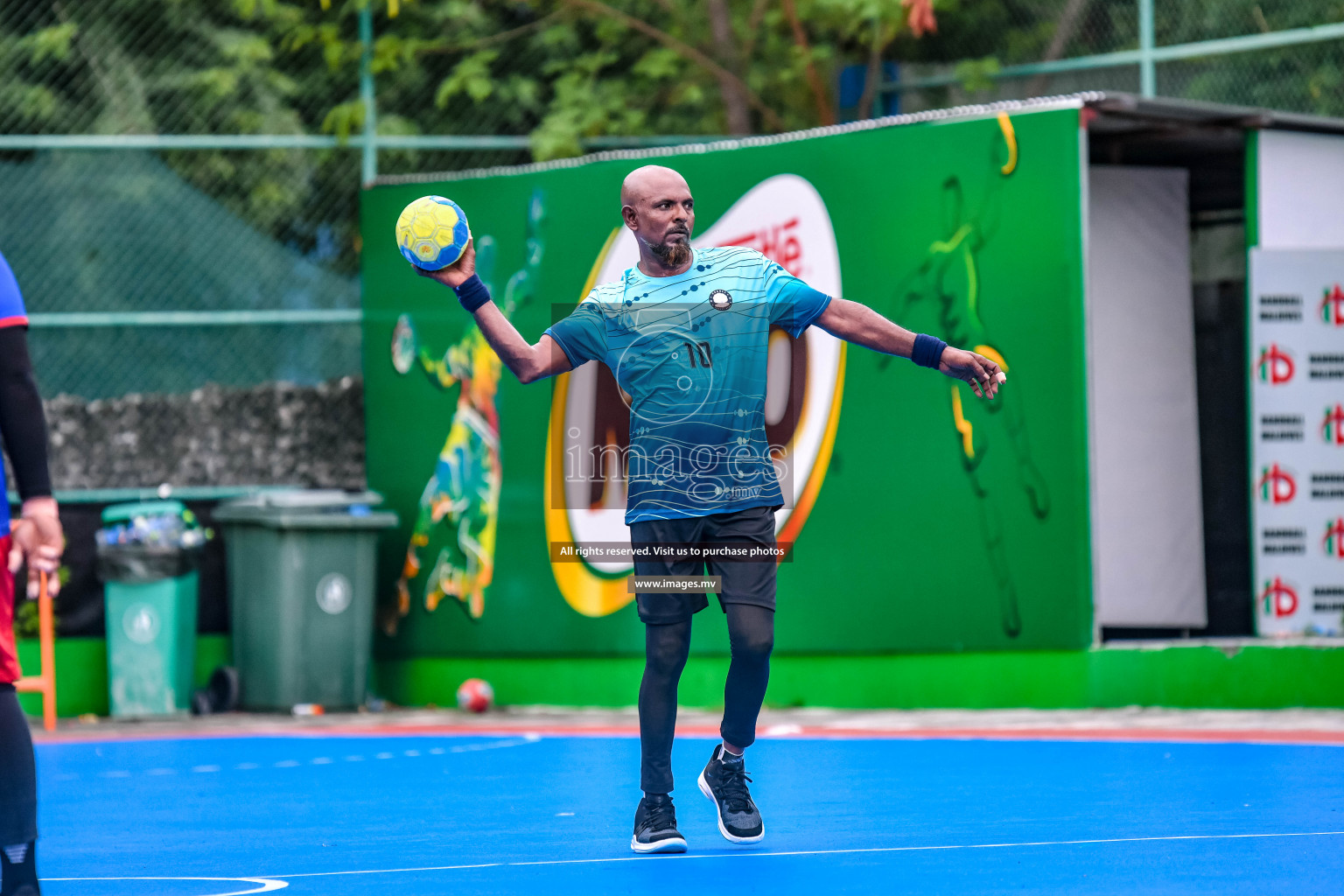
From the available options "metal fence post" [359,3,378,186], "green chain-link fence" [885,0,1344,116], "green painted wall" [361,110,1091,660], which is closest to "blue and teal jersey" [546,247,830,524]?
"green painted wall" [361,110,1091,660]

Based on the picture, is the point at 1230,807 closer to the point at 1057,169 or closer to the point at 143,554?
the point at 1057,169

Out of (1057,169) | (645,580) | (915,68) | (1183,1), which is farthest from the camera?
(915,68)

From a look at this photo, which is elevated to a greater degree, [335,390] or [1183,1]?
[1183,1]

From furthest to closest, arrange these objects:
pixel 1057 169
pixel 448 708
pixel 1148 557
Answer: pixel 448 708 → pixel 1148 557 → pixel 1057 169

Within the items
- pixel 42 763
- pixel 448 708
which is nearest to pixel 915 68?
pixel 448 708

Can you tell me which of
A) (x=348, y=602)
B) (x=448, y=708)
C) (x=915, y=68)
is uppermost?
(x=915, y=68)

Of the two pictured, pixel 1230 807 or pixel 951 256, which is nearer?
pixel 1230 807

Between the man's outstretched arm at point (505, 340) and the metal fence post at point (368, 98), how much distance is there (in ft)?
25.5

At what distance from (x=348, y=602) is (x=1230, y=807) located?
22.4 feet

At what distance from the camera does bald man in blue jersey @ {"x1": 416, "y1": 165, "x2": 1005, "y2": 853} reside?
5.30 meters

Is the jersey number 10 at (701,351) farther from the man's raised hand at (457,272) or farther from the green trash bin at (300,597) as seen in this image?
the green trash bin at (300,597)

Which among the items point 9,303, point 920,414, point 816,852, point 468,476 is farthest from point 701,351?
point 468,476

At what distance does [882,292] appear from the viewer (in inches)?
408

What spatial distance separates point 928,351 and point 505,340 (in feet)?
4.08
